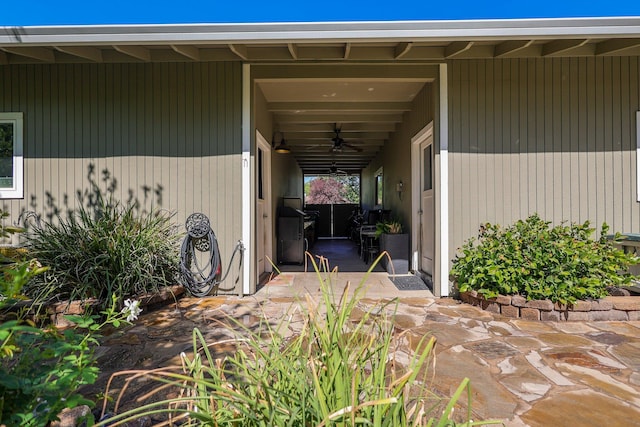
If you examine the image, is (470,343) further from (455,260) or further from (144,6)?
(144,6)

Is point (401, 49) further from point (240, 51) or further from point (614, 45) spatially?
point (614, 45)

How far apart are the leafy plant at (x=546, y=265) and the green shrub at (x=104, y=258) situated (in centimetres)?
321

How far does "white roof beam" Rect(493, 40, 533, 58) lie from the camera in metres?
3.45

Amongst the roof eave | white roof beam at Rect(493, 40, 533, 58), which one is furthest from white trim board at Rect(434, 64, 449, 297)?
the roof eave

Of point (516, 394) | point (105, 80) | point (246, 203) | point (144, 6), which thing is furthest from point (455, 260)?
point (144, 6)

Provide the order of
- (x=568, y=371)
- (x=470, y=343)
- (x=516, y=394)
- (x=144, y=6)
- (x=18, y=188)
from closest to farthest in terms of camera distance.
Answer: (x=516, y=394) → (x=568, y=371) → (x=470, y=343) → (x=18, y=188) → (x=144, y=6)

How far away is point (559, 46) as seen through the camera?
357cm

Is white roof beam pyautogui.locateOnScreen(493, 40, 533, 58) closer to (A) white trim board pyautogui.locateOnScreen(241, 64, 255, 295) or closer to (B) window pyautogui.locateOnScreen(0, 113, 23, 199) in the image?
(A) white trim board pyautogui.locateOnScreen(241, 64, 255, 295)

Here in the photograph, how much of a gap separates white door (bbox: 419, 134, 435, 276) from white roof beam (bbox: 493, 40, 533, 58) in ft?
3.98

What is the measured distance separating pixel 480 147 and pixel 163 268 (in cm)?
378

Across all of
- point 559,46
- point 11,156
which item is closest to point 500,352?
point 559,46

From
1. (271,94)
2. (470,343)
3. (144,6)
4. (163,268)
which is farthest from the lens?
(144,6)

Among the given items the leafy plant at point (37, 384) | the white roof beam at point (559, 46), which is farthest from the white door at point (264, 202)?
the leafy plant at point (37, 384)

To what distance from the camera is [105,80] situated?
4078 millimetres
